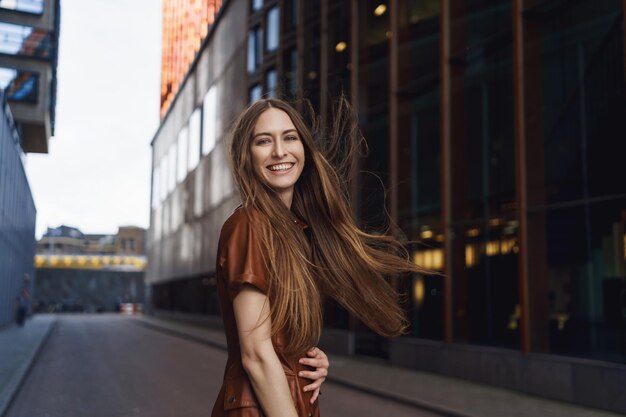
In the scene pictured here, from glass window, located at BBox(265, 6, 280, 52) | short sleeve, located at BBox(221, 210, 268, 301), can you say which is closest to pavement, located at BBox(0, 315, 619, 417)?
short sleeve, located at BBox(221, 210, 268, 301)

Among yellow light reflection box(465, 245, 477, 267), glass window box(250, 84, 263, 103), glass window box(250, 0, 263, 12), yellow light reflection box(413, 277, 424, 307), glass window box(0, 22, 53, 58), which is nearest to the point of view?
yellow light reflection box(465, 245, 477, 267)

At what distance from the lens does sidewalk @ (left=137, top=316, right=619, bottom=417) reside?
31.5 ft

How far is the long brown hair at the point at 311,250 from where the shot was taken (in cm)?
208

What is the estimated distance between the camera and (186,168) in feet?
148

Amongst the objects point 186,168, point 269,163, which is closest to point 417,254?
point 269,163

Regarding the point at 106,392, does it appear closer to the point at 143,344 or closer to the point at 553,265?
the point at 553,265

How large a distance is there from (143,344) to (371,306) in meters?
23.0

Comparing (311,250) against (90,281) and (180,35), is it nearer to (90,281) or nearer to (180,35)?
(180,35)

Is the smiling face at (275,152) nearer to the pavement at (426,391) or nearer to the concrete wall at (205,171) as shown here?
the pavement at (426,391)

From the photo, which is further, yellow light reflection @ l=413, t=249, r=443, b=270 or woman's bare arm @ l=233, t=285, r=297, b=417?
yellow light reflection @ l=413, t=249, r=443, b=270

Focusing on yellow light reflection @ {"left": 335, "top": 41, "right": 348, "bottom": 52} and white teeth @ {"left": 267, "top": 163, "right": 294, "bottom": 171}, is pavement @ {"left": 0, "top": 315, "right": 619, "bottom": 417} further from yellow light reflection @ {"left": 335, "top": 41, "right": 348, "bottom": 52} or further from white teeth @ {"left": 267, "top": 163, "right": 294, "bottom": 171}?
yellow light reflection @ {"left": 335, "top": 41, "right": 348, "bottom": 52}

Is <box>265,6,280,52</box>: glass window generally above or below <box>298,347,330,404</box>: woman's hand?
above

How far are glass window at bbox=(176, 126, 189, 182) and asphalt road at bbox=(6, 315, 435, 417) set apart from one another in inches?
1026

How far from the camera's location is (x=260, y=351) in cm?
198
